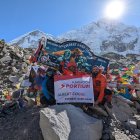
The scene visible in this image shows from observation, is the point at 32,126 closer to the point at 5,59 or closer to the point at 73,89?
the point at 73,89

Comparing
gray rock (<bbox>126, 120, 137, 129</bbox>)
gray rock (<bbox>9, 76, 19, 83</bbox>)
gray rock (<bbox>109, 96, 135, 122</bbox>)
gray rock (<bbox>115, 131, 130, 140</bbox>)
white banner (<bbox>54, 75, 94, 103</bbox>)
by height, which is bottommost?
gray rock (<bbox>115, 131, 130, 140</bbox>)

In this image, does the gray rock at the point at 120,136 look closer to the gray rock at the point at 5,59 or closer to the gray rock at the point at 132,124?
the gray rock at the point at 132,124

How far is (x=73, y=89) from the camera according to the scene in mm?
13680

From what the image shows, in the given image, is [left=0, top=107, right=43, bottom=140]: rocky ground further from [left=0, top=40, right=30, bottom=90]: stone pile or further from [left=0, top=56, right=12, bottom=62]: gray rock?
[left=0, top=56, right=12, bottom=62]: gray rock

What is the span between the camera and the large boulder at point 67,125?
10.9 meters

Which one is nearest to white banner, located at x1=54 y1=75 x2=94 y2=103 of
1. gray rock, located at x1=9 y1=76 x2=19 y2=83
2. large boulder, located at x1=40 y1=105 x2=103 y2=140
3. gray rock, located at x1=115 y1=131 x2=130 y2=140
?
large boulder, located at x1=40 y1=105 x2=103 y2=140

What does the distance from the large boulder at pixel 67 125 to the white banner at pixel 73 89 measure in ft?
4.22

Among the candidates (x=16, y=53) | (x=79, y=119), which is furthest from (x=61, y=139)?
(x=16, y=53)

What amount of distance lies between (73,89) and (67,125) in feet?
8.35

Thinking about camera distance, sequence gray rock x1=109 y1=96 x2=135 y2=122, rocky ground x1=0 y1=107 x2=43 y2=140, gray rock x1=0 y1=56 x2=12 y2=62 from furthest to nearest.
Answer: gray rock x1=0 y1=56 x2=12 y2=62 < gray rock x1=109 y1=96 x2=135 y2=122 < rocky ground x1=0 y1=107 x2=43 y2=140

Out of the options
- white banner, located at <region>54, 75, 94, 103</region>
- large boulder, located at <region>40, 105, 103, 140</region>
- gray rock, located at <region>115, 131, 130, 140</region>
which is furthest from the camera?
white banner, located at <region>54, 75, 94, 103</region>

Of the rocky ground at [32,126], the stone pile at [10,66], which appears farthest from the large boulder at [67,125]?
the stone pile at [10,66]

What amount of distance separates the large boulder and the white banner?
1287 millimetres

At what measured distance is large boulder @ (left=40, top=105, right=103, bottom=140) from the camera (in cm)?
1093
